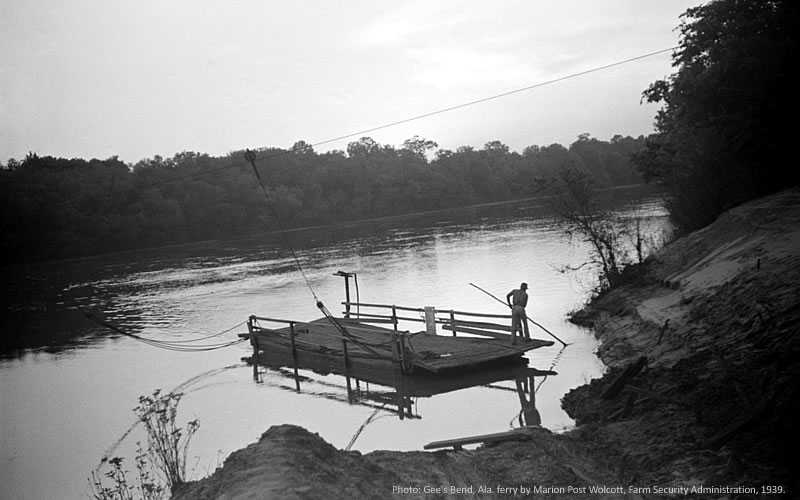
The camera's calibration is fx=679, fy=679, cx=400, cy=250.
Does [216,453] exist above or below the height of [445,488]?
below

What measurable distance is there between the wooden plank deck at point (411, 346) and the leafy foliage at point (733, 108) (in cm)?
1410

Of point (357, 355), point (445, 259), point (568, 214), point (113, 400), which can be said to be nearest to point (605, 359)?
point (357, 355)

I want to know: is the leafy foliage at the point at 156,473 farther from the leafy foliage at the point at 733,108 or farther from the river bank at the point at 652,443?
the leafy foliage at the point at 733,108

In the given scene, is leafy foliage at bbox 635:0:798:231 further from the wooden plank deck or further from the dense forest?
the wooden plank deck

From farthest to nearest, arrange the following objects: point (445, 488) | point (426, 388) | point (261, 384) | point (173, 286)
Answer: point (173, 286)
point (261, 384)
point (426, 388)
point (445, 488)

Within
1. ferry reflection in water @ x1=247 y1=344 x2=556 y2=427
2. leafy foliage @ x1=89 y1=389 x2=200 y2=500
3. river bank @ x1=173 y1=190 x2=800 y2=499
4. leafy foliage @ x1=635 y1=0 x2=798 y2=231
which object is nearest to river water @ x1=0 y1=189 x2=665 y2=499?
ferry reflection in water @ x1=247 y1=344 x2=556 y2=427

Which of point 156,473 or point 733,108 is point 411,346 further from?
point 733,108

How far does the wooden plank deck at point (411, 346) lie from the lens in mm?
20219

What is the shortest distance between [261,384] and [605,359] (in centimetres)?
1168

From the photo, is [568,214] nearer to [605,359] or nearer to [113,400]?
[605,359]

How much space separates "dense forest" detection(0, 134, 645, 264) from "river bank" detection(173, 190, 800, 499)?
1425 centimetres

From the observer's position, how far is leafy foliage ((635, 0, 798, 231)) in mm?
26484

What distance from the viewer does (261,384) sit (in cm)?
2389

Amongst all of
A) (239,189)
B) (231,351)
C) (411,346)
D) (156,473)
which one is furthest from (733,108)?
(239,189)
